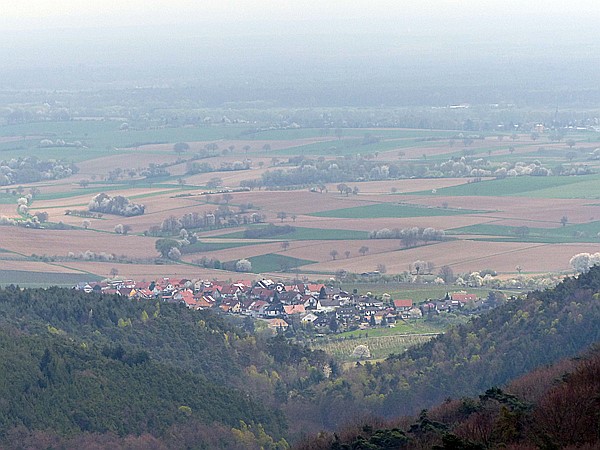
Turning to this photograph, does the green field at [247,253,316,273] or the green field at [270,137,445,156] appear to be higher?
the green field at [270,137,445,156]

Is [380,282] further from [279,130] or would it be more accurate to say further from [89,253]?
[279,130]

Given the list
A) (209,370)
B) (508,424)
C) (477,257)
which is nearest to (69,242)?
(477,257)

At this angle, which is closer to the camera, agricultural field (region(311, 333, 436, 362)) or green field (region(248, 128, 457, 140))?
agricultural field (region(311, 333, 436, 362))

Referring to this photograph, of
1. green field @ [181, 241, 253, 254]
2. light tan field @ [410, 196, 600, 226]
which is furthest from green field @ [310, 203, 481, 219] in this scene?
green field @ [181, 241, 253, 254]

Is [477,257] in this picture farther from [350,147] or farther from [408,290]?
[350,147]

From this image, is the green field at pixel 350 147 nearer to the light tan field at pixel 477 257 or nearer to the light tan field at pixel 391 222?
the light tan field at pixel 391 222

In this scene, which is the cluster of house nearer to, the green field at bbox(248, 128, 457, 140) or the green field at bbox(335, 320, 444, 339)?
the green field at bbox(335, 320, 444, 339)
